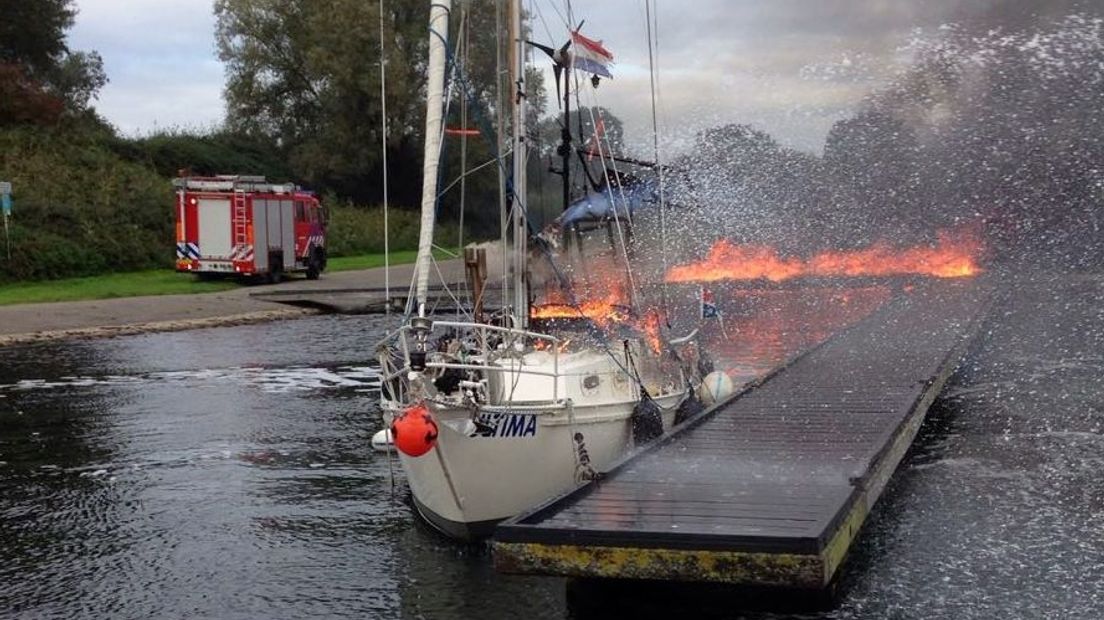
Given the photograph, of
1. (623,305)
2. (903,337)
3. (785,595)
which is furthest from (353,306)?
(785,595)

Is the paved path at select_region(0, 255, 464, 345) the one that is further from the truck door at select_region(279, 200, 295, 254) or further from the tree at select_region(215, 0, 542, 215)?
the tree at select_region(215, 0, 542, 215)

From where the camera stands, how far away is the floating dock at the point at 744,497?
7.84 m

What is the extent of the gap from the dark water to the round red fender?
3.69ft

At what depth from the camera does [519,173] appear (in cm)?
1297

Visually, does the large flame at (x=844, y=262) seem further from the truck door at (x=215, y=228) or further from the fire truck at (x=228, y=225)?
the truck door at (x=215, y=228)

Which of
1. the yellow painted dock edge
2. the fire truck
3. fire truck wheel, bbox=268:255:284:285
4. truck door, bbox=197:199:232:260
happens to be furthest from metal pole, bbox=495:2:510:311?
fire truck wheel, bbox=268:255:284:285

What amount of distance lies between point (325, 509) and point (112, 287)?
26086 millimetres

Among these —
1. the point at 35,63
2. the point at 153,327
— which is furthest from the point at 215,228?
the point at 35,63

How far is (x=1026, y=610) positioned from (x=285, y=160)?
58.5 m

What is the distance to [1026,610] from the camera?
28.5ft

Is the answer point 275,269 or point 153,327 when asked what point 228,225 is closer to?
point 275,269

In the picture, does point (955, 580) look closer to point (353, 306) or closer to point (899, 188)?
point (353, 306)

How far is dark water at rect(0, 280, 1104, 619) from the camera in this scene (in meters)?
9.39

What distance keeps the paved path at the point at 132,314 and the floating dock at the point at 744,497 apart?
12.7 m
